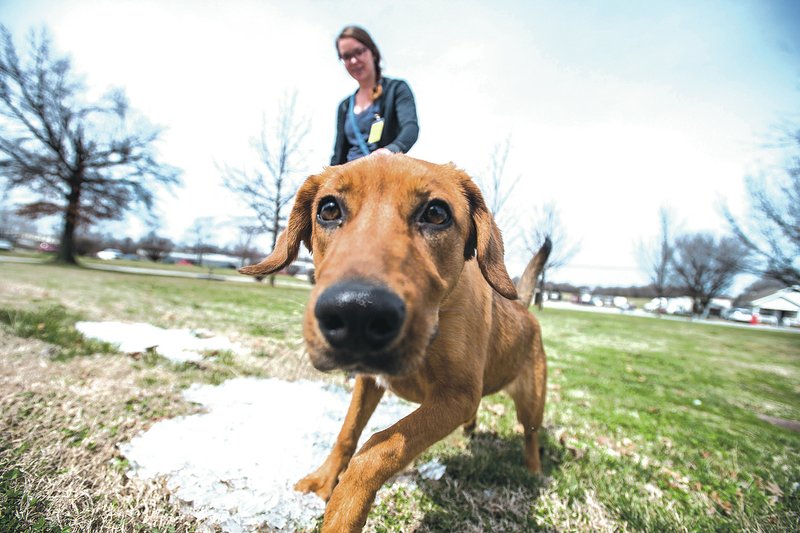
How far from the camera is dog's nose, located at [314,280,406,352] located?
1.33 metres

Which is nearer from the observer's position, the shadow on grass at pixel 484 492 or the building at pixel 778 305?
the shadow on grass at pixel 484 492

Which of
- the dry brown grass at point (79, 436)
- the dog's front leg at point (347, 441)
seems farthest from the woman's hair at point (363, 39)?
the dry brown grass at point (79, 436)

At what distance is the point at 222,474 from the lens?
2.42 metres

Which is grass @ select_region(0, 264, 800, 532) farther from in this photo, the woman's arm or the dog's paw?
the woman's arm

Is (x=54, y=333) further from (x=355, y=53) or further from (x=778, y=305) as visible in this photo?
(x=778, y=305)

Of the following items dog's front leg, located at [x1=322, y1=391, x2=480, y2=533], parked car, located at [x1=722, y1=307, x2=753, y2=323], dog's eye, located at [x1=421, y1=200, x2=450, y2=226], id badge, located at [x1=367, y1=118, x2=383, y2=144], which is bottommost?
parked car, located at [x1=722, y1=307, x2=753, y2=323]

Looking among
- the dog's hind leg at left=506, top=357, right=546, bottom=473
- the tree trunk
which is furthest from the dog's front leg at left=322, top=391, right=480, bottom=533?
the tree trunk

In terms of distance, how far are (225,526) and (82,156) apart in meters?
37.2

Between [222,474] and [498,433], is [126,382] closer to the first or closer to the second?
[222,474]

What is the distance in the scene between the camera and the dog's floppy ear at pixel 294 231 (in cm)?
250

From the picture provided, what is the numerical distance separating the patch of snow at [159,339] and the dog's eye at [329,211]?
3.54 m

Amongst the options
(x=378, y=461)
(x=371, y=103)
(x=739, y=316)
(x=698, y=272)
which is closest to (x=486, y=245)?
(x=378, y=461)

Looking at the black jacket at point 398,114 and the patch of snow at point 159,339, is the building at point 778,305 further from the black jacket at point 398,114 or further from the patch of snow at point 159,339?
the patch of snow at point 159,339

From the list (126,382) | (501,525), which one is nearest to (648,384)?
(501,525)
